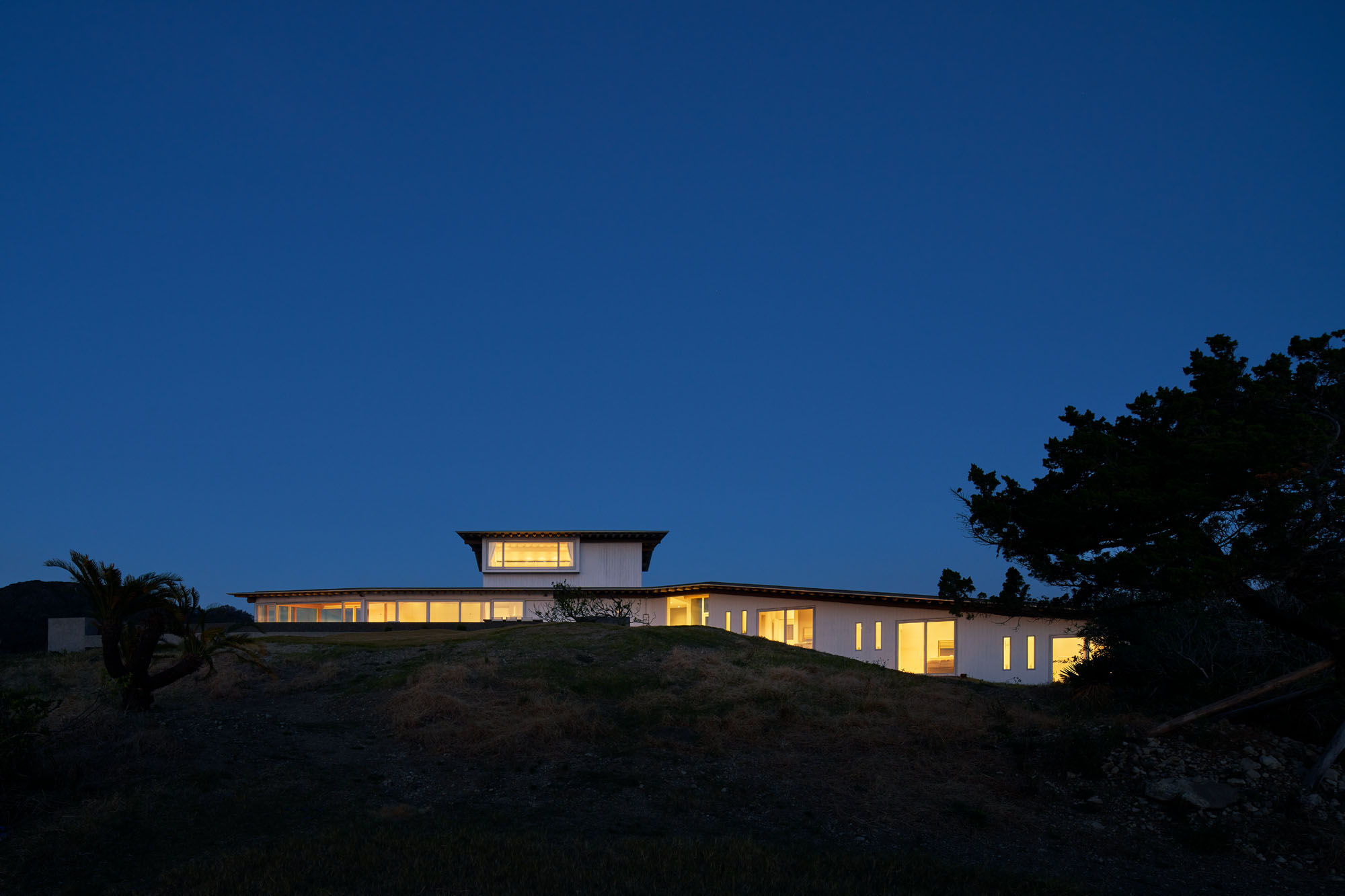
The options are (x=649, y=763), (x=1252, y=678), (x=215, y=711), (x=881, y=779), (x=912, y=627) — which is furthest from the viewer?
(x=912, y=627)

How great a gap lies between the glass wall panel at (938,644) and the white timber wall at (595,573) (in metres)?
15.0

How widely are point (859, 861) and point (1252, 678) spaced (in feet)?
33.7

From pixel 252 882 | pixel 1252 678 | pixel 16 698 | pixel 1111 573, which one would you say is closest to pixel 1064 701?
pixel 1252 678

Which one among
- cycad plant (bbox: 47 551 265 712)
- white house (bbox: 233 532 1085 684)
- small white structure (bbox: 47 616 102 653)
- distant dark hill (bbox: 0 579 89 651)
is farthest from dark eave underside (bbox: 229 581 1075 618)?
cycad plant (bbox: 47 551 265 712)

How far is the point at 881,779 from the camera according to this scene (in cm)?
1299

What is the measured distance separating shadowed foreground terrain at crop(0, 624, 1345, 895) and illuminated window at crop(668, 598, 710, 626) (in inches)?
848

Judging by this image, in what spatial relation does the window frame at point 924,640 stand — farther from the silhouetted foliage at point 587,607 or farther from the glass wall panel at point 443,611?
the glass wall panel at point 443,611

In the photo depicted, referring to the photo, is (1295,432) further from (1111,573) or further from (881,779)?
(881,779)

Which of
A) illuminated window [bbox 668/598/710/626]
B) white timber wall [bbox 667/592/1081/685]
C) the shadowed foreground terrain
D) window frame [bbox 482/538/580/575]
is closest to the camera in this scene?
the shadowed foreground terrain

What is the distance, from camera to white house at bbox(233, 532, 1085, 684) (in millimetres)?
33344

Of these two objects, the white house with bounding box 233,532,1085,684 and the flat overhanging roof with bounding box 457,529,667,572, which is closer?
the white house with bounding box 233,532,1085,684

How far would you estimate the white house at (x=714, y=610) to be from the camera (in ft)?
109

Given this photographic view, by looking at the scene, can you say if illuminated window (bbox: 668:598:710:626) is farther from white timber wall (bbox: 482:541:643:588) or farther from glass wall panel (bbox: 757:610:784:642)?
glass wall panel (bbox: 757:610:784:642)

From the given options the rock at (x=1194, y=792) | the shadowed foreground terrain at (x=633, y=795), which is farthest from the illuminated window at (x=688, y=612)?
the rock at (x=1194, y=792)
